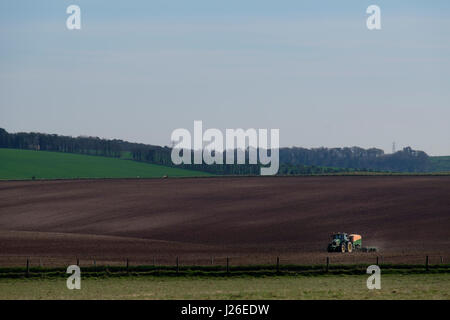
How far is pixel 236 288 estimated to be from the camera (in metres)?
43.7

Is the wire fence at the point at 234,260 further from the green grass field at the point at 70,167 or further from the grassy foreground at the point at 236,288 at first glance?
the green grass field at the point at 70,167

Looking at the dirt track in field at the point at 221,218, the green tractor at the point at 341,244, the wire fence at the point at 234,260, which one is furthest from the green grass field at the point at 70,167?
the green tractor at the point at 341,244

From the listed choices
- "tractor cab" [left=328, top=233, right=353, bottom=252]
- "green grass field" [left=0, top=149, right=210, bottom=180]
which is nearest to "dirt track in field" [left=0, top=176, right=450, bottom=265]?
"tractor cab" [left=328, top=233, right=353, bottom=252]

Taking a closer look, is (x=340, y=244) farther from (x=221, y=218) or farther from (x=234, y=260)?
(x=221, y=218)

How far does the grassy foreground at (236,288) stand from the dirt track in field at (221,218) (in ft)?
33.0

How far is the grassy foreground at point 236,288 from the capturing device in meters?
38.0

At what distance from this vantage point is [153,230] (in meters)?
83.9

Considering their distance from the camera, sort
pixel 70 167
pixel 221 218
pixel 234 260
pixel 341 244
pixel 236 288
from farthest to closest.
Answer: pixel 70 167 → pixel 221 218 → pixel 341 244 → pixel 234 260 → pixel 236 288

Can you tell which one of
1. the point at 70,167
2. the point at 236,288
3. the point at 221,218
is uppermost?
the point at 70,167

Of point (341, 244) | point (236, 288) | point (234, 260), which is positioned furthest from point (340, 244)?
point (236, 288)

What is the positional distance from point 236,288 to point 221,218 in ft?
150

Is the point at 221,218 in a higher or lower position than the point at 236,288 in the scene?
higher

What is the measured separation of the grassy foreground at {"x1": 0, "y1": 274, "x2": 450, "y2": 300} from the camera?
38000mm

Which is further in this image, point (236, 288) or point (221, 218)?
point (221, 218)
